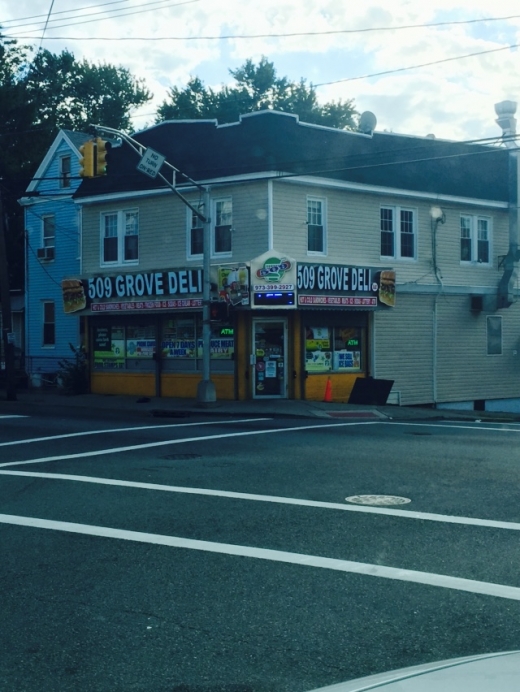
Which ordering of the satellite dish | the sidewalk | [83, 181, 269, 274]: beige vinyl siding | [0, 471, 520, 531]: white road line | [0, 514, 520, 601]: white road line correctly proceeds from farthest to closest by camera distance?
the satellite dish
[83, 181, 269, 274]: beige vinyl siding
the sidewalk
[0, 471, 520, 531]: white road line
[0, 514, 520, 601]: white road line

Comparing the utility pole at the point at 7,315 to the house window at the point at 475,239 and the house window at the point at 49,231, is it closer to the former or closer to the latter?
Result: the house window at the point at 49,231

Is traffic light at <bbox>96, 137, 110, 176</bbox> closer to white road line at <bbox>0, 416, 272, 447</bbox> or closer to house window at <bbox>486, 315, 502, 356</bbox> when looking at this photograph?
white road line at <bbox>0, 416, 272, 447</bbox>

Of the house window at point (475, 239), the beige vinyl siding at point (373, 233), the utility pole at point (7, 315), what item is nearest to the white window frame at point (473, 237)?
the house window at point (475, 239)

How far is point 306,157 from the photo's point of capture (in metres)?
29.2

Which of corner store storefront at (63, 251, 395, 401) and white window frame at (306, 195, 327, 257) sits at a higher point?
white window frame at (306, 195, 327, 257)

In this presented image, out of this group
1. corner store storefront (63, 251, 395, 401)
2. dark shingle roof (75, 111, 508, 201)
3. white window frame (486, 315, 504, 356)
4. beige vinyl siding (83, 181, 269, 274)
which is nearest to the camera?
corner store storefront (63, 251, 395, 401)

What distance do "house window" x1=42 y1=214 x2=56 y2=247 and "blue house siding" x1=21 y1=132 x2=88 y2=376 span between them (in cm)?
10

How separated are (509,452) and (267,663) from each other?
1072 cm

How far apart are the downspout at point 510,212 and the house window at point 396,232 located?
3853 millimetres

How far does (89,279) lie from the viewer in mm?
32344

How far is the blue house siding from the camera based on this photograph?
36.2 meters

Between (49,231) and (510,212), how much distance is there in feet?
57.9

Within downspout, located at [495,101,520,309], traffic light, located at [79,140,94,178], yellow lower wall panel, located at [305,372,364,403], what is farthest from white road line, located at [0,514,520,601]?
downspout, located at [495,101,520,309]

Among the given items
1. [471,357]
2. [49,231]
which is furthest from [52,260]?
[471,357]
